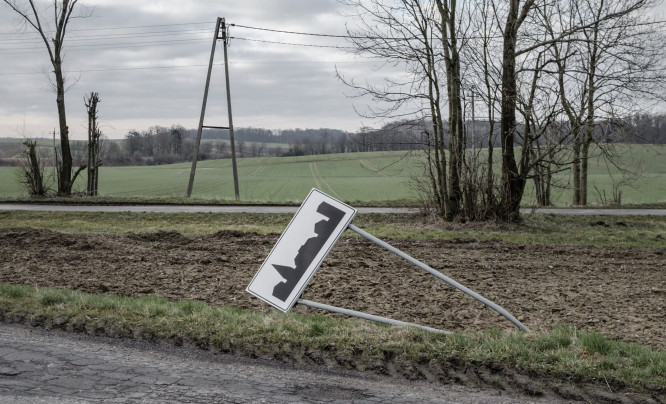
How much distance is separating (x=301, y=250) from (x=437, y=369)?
1.56 meters

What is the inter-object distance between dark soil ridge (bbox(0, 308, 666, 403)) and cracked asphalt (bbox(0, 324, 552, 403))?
0.12m

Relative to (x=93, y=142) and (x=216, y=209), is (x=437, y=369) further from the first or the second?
(x=93, y=142)

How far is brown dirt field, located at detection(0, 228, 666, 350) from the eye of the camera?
7574 mm

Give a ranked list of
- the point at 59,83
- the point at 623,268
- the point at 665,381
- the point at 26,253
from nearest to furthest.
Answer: the point at 665,381
the point at 623,268
the point at 26,253
the point at 59,83

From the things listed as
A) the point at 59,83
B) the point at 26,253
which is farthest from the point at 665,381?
the point at 59,83

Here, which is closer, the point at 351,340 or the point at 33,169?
the point at 351,340

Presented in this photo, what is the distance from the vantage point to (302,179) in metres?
72.4

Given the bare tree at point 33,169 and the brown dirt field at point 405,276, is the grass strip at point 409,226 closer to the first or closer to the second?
the brown dirt field at point 405,276

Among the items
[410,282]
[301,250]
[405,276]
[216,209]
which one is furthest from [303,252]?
[216,209]

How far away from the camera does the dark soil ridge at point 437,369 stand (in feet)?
16.8

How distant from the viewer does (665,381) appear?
5188 mm

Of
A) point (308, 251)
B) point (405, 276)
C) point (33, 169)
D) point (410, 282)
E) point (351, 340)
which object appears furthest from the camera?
point (33, 169)

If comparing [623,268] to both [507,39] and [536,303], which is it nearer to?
[536,303]

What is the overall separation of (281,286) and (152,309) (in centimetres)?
201
